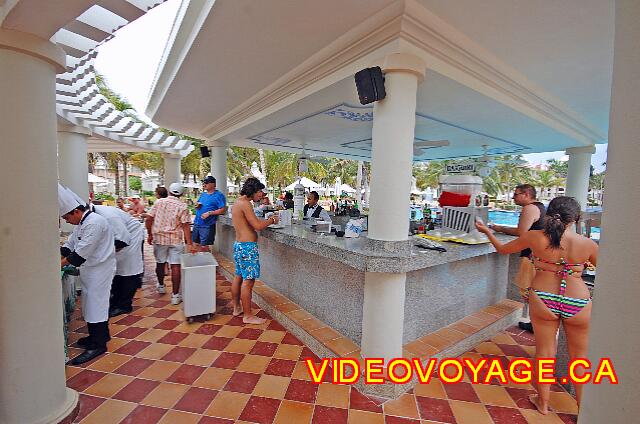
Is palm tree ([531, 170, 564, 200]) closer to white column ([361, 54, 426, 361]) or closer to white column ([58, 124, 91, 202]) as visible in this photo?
white column ([361, 54, 426, 361])

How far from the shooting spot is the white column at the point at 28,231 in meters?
1.77

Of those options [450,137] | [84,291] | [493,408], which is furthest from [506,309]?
[84,291]

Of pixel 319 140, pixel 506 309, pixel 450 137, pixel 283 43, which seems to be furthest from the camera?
pixel 319 140

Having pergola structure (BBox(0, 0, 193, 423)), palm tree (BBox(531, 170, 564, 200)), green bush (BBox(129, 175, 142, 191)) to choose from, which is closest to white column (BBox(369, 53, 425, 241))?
pergola structure (BBox(0, 0, 193, 423))

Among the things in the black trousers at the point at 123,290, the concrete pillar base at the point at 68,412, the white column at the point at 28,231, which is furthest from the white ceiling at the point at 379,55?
the concrete pillar base at the point at 68,412

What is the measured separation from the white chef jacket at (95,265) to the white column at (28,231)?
970mm

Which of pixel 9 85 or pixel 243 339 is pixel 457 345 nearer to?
pixel 243 339

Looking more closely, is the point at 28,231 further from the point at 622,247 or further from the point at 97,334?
the point at 622,247

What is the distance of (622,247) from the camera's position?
796mm

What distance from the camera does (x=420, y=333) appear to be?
10.5 feet

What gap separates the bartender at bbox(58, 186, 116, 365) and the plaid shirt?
1.24 metres

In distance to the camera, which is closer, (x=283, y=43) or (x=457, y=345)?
(x=283, y=43)

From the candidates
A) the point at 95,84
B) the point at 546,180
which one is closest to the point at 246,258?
the point at 95,84

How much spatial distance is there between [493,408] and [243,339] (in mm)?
2550
